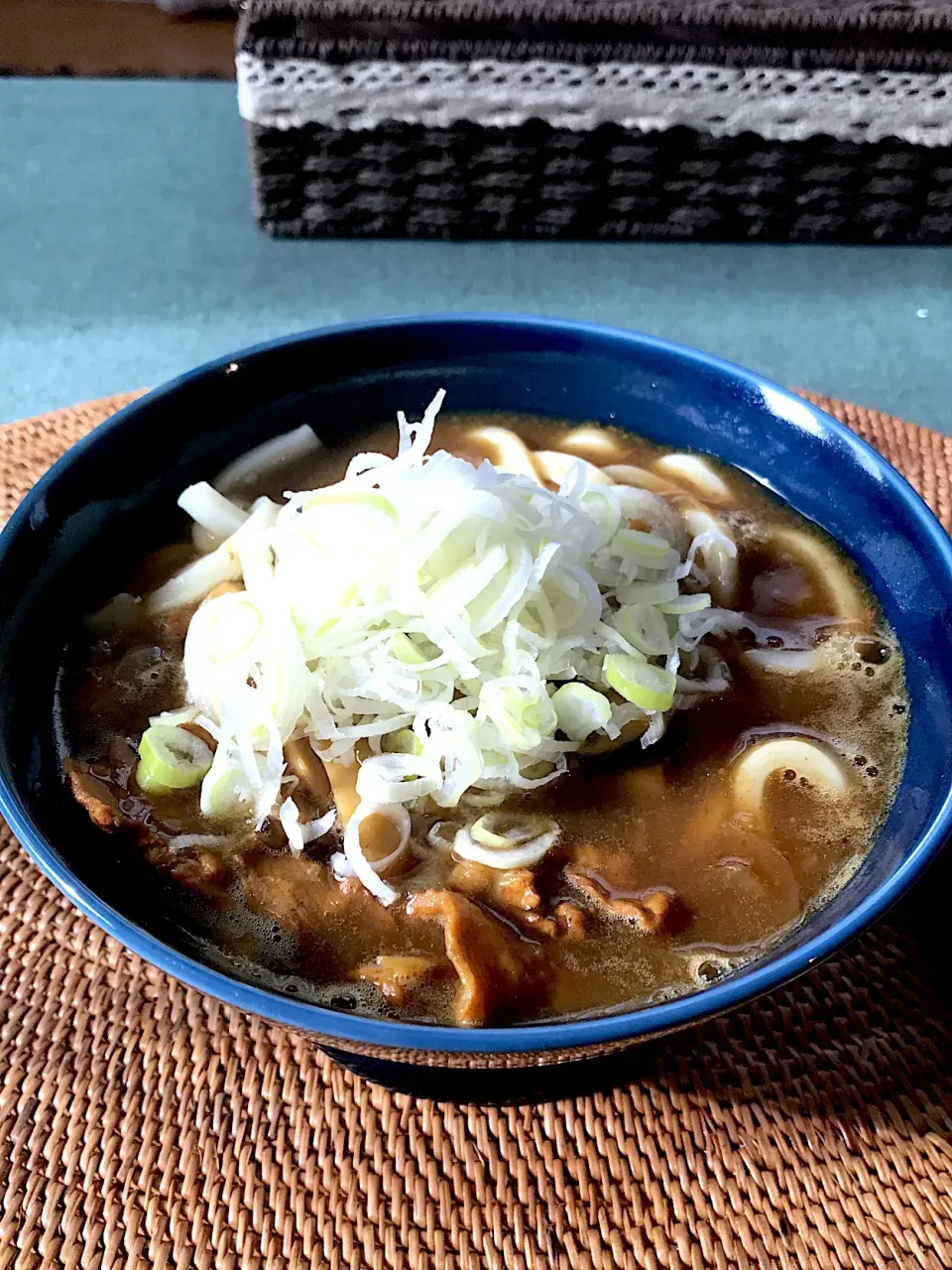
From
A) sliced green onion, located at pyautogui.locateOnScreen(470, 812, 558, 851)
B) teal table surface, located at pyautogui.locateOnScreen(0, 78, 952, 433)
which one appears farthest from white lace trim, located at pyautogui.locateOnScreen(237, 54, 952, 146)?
sliced green onion, located at pyautogui.locateOnScreen(470, 812, 558, 851)

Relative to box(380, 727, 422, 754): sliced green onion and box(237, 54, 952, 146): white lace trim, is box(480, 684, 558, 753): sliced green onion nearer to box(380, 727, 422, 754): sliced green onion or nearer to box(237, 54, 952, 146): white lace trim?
box(380, 727, 422, 754): sliced green onion

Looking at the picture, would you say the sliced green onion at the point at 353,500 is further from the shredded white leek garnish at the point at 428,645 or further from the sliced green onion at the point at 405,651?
the sliced green onion at the point at 405,651

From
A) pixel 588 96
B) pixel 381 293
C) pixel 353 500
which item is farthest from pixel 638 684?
pixel 381 293

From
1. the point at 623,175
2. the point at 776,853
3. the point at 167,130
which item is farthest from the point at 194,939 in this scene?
the point at 167,130

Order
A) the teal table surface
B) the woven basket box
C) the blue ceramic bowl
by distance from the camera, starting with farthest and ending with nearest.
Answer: the teal table surface, the woven basket box, the blue ceramic bowl

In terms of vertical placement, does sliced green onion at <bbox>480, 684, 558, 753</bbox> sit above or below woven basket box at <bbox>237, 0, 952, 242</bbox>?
below

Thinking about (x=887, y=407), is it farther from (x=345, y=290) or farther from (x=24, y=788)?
(x=24, y=788)
